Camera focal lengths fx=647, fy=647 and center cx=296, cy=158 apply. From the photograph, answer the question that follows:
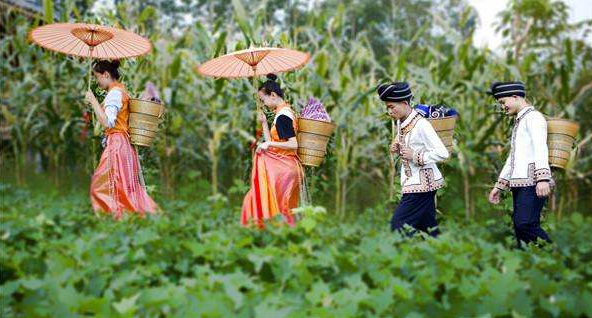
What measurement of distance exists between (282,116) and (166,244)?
2.46 metres

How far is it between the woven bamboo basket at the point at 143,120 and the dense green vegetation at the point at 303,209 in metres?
0.68

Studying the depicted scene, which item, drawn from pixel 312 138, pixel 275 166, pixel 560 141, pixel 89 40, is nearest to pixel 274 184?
pixel 275 166

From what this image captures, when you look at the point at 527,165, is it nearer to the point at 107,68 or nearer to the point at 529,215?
the point at 529,215

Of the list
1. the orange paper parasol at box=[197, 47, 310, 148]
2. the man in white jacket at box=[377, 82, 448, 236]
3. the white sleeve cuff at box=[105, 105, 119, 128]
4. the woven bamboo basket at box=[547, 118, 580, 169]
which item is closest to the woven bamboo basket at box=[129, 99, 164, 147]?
the white sleeve cuff at box=[105, 105, 119, 128]

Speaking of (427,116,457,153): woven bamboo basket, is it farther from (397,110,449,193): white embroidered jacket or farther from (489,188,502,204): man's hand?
(489,188,502,204): man's hand

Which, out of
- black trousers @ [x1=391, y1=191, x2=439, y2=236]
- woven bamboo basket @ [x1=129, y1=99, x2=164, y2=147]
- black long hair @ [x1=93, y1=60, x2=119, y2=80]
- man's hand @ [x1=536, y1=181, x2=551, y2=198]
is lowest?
black trousers @ [x1=391, y1=191, x2=439, y2=236]

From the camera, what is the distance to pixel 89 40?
511 centimetres

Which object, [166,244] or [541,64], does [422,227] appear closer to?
[166,244]

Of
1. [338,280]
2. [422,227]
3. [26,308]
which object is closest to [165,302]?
[26,308]

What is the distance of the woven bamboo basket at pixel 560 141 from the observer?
427 centimetres

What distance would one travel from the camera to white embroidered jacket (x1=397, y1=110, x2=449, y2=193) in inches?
174

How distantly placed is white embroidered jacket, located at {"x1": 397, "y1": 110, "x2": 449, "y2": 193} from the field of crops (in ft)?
4.33

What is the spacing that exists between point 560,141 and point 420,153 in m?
0.91

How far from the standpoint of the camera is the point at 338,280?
7.93 feet
